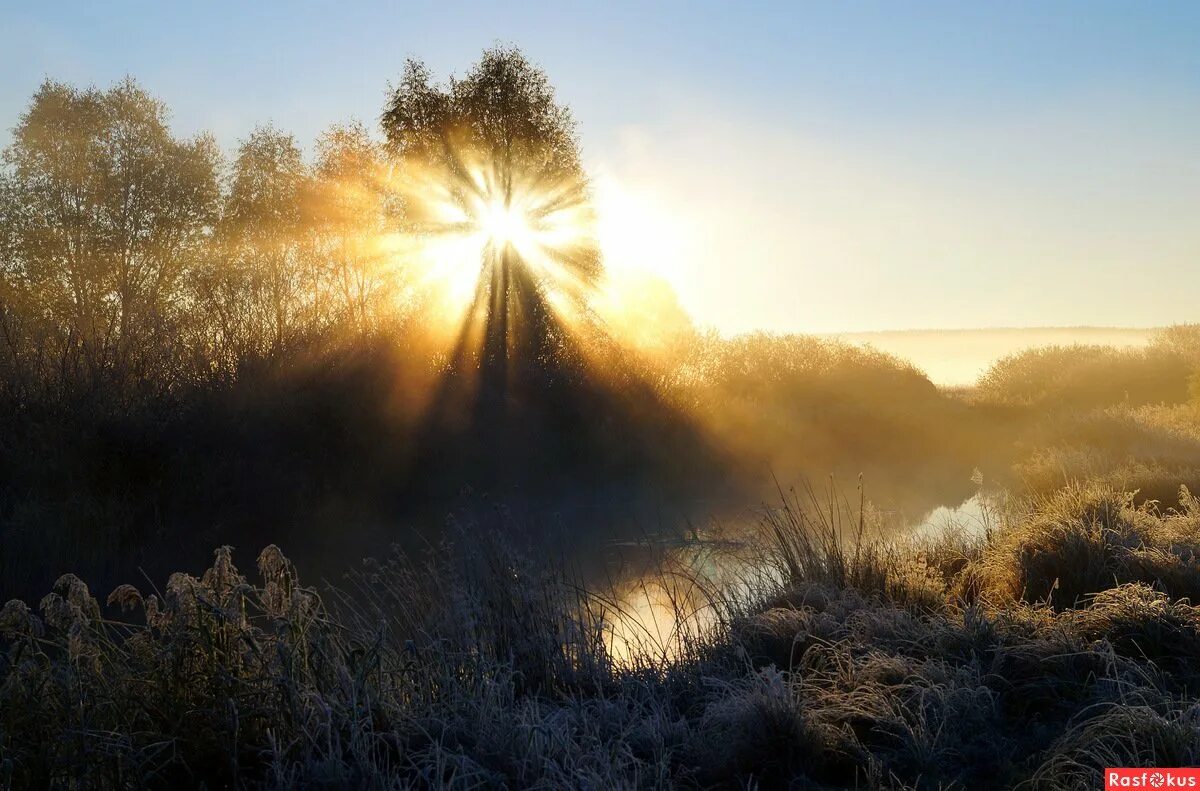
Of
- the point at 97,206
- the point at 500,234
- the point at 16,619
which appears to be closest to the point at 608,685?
the point at 16,619

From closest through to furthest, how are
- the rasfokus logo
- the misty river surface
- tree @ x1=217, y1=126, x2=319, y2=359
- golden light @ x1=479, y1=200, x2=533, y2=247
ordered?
1. the rasfokus logo
2. the misty river surface
3. golden light @ x1=479, y1=200, x2=533, y2=247
4. tree @ x1=217, y1=126, x2=319, y2=359

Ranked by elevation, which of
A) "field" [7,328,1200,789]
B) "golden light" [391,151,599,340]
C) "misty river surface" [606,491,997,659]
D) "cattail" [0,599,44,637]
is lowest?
"misty river surface" [606,491,997,659]

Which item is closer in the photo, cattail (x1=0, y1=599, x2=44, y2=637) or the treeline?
cattail (x1=0, y1=599, x2=44, y2=637)

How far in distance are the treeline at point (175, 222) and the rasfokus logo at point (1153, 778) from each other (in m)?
17.0

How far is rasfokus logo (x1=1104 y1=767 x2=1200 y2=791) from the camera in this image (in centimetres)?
392

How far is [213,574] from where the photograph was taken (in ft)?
14.5

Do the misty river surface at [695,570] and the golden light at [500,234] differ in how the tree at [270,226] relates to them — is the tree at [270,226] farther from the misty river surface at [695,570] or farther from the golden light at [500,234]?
the misty river surface at [695,570]

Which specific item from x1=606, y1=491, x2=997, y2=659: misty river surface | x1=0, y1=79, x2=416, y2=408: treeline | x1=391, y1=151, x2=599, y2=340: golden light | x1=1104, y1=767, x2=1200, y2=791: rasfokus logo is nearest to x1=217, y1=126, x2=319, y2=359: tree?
x1=0, y1=79, x2=416, y2=408: treeline

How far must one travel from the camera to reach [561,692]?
5.49 m

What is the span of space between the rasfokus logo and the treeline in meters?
17.0

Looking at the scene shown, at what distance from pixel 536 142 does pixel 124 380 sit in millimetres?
15154

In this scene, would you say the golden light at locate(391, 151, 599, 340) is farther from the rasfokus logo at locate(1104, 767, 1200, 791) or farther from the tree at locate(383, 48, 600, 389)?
the rasfokus logo at locate(1104, 767, 1200, 791)

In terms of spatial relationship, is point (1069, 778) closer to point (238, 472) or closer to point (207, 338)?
point (238, 472)

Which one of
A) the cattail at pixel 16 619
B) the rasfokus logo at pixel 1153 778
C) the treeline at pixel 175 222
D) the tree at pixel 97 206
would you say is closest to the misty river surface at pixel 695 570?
the rasfokus logo at pixel 1153 778
